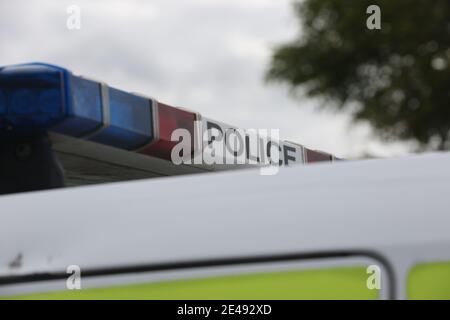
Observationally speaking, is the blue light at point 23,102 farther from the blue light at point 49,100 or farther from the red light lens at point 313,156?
the red light lens at point 313,156

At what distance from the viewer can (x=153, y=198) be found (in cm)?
181

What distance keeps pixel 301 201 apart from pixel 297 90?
24.4 m

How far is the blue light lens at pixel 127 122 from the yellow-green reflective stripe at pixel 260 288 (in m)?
0.54

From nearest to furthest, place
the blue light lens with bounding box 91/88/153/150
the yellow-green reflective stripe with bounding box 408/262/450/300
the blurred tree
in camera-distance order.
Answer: the yellow-green reflective stripe with bounding box 408/262/450/300 → the blue light lens with bounding box 91/88/153/150 → the blurred tree

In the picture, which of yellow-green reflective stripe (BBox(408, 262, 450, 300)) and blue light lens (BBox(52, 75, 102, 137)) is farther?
blue light lens (BBox(52, 75, 102, 137))

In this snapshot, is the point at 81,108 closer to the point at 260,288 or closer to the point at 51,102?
the point at 51,102

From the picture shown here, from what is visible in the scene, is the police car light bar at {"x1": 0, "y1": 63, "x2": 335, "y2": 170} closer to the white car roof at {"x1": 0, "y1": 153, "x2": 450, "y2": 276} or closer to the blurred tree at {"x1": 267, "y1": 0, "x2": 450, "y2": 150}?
the white car roof at {"x1": 0, "y1": 153, "x2": 450, "y2": 276}

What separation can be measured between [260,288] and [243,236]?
0.08m

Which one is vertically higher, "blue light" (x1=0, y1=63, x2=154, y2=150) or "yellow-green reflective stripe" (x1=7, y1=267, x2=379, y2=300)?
"blue light" (x1=0, y1=63, x2=154, y2=150)

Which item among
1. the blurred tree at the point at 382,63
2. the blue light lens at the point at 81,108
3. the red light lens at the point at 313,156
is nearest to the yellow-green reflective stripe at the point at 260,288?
the blue light lens at the point at 81,108

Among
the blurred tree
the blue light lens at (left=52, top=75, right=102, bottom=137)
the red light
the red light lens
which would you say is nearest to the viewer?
the blue light lens at (left=52, top=75, right=102, bottom=137)

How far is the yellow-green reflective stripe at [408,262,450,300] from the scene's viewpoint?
1.62 m

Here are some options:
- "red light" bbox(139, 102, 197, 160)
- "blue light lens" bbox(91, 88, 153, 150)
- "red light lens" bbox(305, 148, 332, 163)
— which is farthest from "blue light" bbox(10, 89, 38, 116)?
"red light lens" bbox(305, 148, 332, 163)

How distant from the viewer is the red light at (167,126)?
235 centimetres
